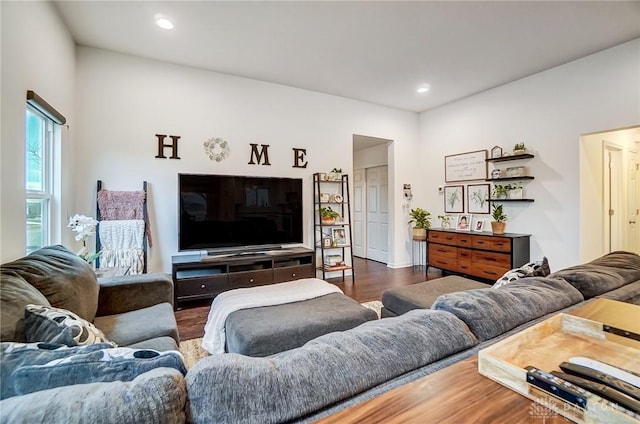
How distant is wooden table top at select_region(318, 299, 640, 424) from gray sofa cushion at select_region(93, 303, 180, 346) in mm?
1490

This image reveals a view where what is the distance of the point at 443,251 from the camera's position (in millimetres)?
4770

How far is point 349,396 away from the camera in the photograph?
704 millimetres

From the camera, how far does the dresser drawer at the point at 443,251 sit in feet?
15.1

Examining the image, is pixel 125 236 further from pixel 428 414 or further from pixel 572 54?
pixel 572 54

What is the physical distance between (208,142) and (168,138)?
1.51 feet

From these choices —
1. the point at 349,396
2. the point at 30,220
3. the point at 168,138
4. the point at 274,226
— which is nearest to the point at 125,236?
the point at 30,220

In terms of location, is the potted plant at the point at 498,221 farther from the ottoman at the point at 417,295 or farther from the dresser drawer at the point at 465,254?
the ottoman at the point at 417,295

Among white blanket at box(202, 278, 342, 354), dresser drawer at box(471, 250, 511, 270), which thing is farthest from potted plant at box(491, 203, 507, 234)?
white blanket at box(202, 278, 342, 354)

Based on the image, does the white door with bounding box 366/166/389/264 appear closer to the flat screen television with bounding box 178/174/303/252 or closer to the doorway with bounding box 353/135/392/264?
the doorway with bounding box 353/135/392/264

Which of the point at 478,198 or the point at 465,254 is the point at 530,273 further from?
the point at 478,198

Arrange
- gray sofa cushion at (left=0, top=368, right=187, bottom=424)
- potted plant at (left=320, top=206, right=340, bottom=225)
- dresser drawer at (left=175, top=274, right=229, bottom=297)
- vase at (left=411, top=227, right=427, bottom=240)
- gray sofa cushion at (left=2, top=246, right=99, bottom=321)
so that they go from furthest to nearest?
1. vase at (left=411, top=227, right=427, bottom=240)
2. potted plant at (left=320, top=206, right=340, bottom=225)
3. dresser drawer at (left=175, top=274, right=229, bottom=297)
4. gray sofa cushion at (left=2, top=246, right=99, bottom=321)
5. gray sofa cushion at (left=0, top=368, right=187, bottom=424)

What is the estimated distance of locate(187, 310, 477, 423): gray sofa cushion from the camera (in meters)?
0.61

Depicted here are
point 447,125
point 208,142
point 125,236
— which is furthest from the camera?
point 447,125

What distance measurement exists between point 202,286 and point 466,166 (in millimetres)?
4359
